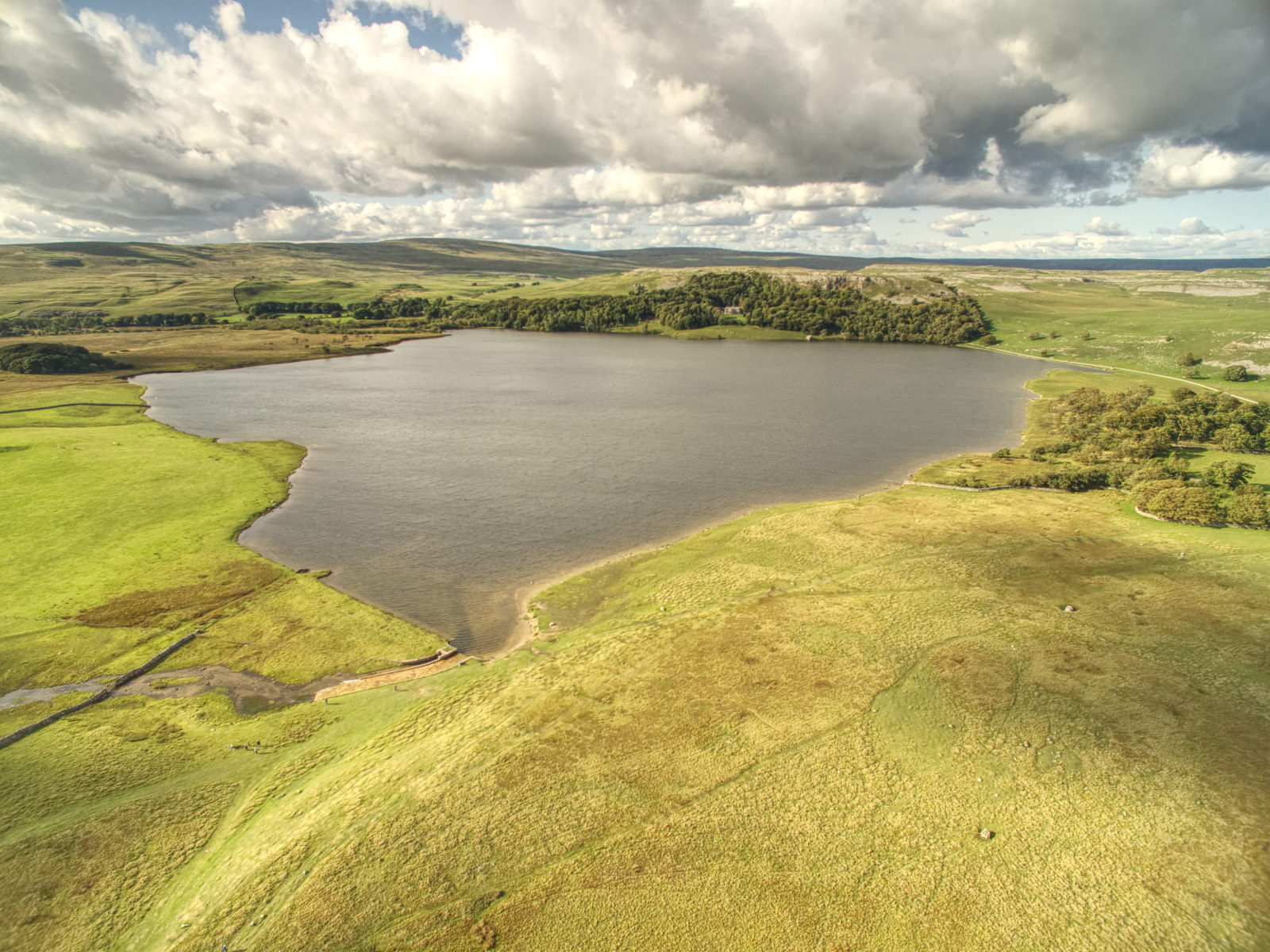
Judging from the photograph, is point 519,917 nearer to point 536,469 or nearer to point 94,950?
point 94,950

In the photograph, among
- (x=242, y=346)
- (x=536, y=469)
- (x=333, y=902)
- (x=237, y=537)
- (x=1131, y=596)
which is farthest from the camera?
(x=242, y=346)

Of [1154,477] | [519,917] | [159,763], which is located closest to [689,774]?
[519,917]

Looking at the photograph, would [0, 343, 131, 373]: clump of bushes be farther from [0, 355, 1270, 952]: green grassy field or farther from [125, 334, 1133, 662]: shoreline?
[0, 355, 1270, 952]: green grassy field

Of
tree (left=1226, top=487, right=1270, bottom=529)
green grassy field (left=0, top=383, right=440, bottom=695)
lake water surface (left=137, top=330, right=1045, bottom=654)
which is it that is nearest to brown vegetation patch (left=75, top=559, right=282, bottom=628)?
green grassy field (left=0, top=383, right=440, bottom=695)

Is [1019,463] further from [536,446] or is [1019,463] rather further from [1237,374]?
[1237,374]

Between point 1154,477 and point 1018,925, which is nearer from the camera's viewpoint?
point 1018,925
